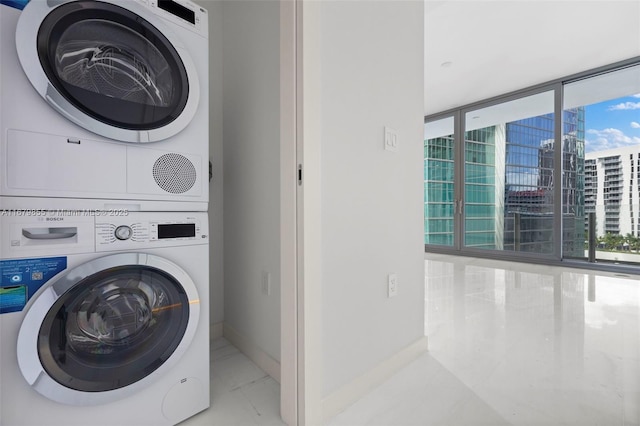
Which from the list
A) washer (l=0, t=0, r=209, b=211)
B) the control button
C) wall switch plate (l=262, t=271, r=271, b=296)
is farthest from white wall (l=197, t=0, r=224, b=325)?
the control button

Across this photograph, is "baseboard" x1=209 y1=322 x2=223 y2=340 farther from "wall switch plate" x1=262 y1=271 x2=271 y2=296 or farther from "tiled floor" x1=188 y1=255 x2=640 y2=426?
"wall switch plate" x1=262 y1=271 x2=271 y2=296

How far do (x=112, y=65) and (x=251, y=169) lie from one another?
0.79 metres

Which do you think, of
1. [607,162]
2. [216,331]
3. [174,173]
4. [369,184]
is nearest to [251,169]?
[174,173]

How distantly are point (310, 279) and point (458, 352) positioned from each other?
115cm

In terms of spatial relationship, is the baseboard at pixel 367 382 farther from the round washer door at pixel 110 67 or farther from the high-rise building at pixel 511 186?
the high-rise building at pixel 511 186

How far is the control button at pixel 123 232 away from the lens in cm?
97

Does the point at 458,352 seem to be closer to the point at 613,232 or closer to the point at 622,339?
the point at 622,339

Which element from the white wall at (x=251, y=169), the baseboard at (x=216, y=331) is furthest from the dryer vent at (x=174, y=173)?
the baseboard at (x=216, y=331)

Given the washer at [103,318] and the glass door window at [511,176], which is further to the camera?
the glass door window at [511,176]

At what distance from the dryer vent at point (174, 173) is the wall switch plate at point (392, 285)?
102 centimetres

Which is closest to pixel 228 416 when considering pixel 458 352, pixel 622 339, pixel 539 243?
pixel 458 352

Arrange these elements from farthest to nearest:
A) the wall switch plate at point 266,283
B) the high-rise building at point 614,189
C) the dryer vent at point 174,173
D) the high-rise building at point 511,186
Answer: the high-rise building at point 511,186, the high-rise building at point 614,189, the wall switch plate at point 266,283, the dryer vent at point 174,173

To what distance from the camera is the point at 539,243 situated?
394 centimetres

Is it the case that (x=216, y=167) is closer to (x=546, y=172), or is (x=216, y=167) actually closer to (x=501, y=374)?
(x=501, y=374)
